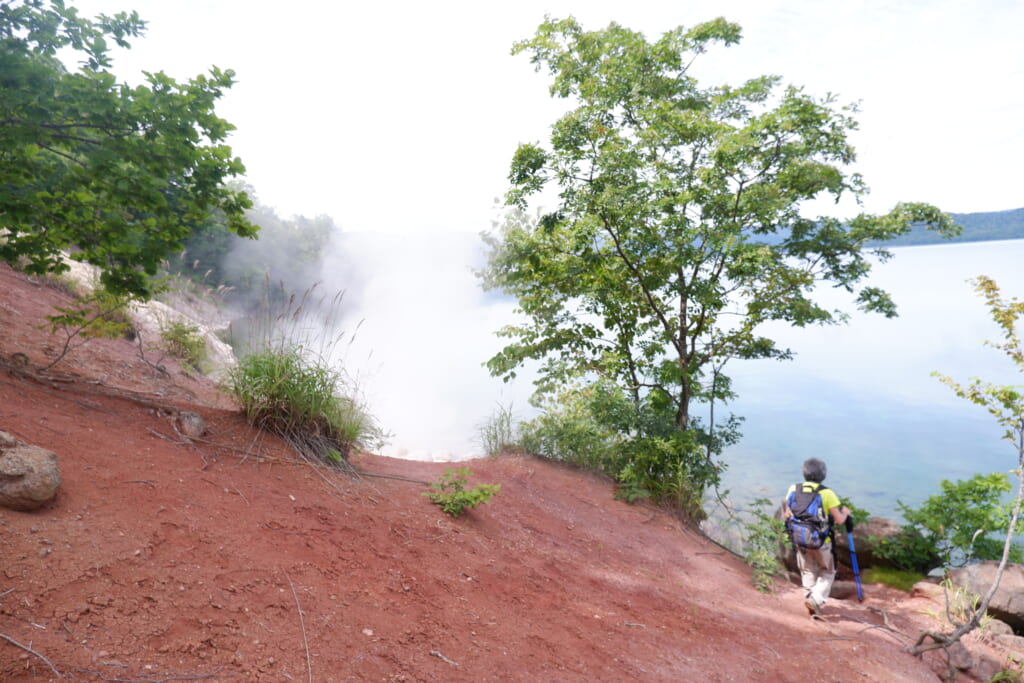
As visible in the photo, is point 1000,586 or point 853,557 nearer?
point 1000,586

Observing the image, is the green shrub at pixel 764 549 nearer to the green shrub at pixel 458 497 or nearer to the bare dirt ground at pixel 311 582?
the bare dirt ground at pixel 311 582

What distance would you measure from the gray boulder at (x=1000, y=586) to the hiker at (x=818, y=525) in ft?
5.35

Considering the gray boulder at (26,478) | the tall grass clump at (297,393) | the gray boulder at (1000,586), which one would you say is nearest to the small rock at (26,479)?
the gray boulder at (26,478)

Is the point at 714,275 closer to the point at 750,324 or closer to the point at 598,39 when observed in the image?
the point at 750,324

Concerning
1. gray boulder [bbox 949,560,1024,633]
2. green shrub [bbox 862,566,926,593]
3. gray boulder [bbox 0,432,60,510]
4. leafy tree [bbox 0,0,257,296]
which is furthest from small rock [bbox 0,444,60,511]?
green shrub [bbox 862,566,926,593]

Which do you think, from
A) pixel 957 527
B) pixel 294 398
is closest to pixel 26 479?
pixel 294 398

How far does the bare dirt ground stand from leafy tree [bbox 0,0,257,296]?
127 cm

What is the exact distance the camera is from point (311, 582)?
278 centimetres

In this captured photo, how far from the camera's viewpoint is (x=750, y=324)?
817 centimetres

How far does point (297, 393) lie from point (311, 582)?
2142 millimetres

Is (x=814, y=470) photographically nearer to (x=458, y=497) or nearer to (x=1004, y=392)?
(x=1004, y=392)

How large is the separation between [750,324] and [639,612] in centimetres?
535

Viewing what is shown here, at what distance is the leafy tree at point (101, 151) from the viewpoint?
3820 mm

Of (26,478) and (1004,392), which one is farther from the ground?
(1004,392)
